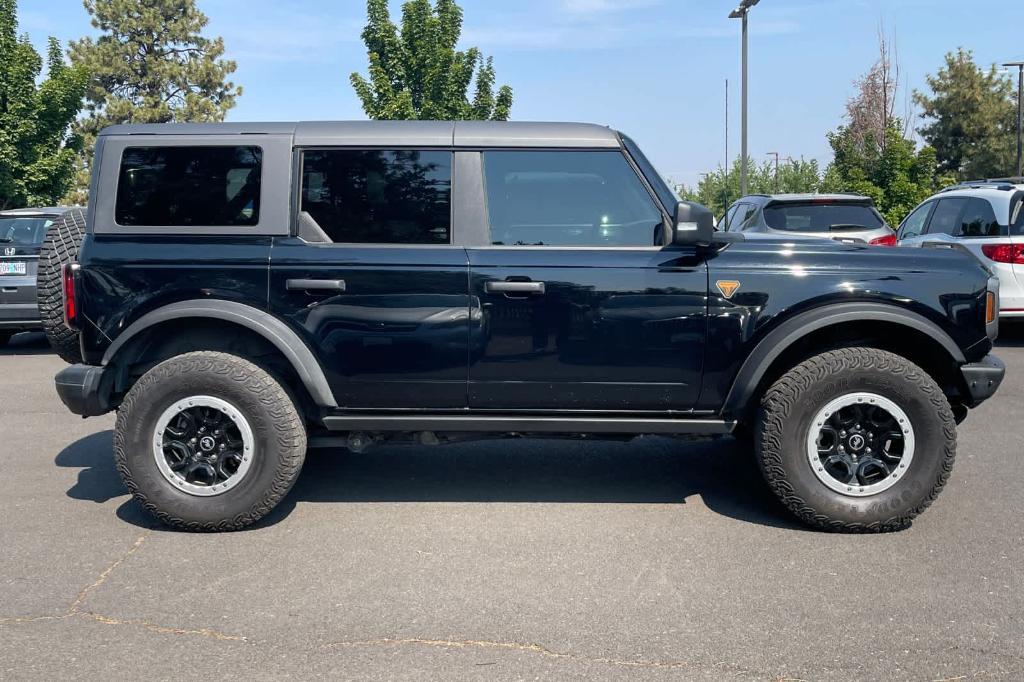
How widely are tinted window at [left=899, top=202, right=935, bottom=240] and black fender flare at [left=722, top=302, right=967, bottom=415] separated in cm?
801

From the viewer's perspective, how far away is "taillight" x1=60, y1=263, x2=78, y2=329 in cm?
488

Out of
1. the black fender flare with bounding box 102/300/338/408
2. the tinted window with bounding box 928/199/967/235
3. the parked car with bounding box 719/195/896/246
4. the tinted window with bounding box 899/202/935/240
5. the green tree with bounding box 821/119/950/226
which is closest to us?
the black fender flare with bounding box 102/300/338/408

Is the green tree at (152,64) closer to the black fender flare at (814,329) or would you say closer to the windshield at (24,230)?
the windshield at (24,230)

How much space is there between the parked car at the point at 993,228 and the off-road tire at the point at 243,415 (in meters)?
7.35

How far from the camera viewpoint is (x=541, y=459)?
6352mm

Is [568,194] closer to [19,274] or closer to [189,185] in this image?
[189,185]

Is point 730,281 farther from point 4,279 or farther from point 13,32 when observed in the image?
point 13,32

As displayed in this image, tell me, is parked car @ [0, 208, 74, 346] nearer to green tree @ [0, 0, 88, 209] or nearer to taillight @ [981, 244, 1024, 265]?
taillight @ [981, 244, 1024, 265]

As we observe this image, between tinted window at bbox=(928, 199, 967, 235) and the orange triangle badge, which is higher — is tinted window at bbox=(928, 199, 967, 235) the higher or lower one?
the higher one

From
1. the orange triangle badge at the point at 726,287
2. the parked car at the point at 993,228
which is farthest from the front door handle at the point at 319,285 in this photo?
the parked car at the point at 993,228

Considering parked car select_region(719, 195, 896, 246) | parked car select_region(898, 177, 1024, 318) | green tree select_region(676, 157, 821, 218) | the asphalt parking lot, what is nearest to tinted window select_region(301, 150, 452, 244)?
the asphalt parking lot

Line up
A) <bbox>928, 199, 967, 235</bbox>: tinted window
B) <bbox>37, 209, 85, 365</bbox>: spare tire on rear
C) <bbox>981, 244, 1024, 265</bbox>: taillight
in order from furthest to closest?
1. <bbox>928, 199, 967, 235</bbox>: tinted window
2. <bbox>981, 244, 1024, 265</bbox>: taillight
3. <bbox>37, 209, 85, 365</bbox>: spare tire on rear

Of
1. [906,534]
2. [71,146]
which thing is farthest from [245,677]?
[71,146]

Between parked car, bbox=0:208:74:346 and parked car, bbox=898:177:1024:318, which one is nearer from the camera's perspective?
parked car, bbox=898:177:1024:318
